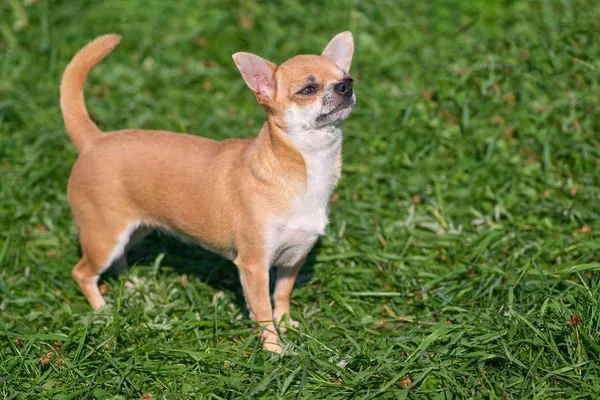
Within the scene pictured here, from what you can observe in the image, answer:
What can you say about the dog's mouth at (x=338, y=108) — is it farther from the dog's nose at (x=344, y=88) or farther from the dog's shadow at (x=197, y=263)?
the dog's shadow at (x=197, y=263)

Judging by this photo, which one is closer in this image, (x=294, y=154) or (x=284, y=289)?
(x=294, y=154)

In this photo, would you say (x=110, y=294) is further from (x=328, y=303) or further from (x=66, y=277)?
(x=328, y=303)

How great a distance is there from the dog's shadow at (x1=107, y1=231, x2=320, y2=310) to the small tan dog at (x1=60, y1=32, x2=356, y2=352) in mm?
413

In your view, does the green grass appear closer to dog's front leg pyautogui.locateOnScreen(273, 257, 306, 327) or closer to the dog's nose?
dog's front leg pyautogui.locateOnScreen(273, 257, 306, 327)

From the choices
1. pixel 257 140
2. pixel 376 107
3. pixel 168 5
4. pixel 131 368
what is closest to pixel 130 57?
pixel 168 5

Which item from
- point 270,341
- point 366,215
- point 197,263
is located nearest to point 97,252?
point 197,263

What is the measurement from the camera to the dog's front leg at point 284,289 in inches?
179

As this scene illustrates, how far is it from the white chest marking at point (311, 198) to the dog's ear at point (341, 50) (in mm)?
536

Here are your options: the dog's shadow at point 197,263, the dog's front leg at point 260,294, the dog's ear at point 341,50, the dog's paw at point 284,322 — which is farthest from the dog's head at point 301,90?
the dog's shadow at point 197,263

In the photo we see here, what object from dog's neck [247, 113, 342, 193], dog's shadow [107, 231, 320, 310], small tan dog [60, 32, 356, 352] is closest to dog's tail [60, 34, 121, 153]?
small tan dog [60, 32, 356, 352]

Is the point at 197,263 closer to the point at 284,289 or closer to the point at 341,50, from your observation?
→ the point at 284,289

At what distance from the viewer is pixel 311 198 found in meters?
4.13

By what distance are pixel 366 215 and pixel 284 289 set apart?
1067 millimetres

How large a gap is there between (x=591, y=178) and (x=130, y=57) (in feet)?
14.8
